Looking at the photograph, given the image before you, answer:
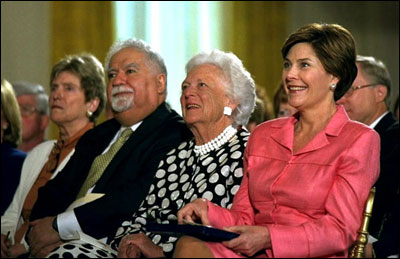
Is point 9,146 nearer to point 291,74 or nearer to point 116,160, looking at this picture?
point 116,160

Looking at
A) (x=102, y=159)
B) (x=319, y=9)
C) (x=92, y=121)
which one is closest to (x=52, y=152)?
(x=92, y=121)

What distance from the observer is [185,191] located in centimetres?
402

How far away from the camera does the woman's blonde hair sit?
5941mm

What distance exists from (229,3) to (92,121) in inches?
152

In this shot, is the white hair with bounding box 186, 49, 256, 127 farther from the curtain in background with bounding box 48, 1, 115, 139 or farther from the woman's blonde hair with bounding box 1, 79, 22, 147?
the curtain in background with bounding box 48, 1, 115, 139

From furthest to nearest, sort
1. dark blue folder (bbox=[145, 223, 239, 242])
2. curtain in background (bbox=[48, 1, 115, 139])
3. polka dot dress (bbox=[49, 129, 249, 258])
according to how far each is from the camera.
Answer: curtain in background (bbox=[48, 1, 115, 139]) < polka dot dress (bbox=[49, 129, 249, 258]) < dark blue folder (bbox=[145, 223, 239, 242])

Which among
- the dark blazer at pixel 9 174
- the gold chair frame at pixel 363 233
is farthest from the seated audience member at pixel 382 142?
→ the dark blazer at pixel 9 174

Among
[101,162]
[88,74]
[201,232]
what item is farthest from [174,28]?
[201,232]

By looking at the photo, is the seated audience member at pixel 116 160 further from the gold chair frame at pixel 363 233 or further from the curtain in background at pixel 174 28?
the curtain in background at pixel 174 28

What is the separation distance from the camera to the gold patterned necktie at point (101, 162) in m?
4.64

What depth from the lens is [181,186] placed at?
13.3ft

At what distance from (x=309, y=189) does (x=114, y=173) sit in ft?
4.88

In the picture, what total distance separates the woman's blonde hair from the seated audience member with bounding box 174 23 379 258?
274cm

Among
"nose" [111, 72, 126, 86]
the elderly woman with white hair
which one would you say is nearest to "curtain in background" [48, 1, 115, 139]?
"nose" [111, 72, 126, 86]
